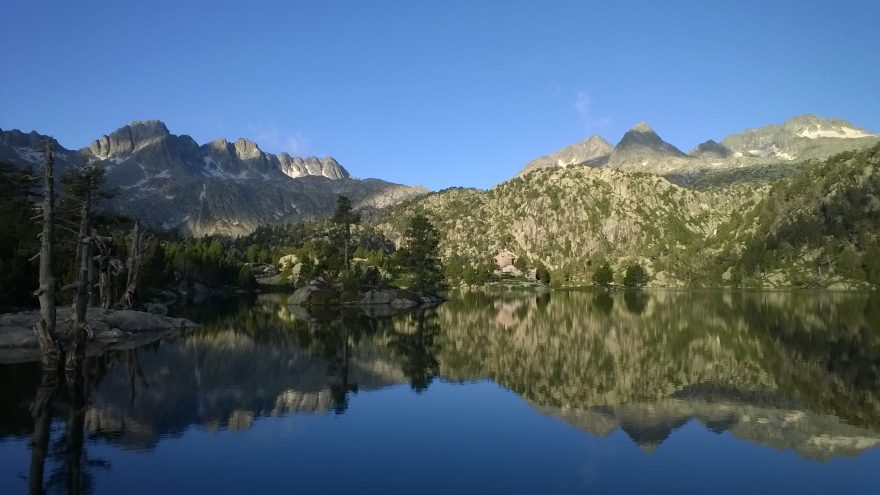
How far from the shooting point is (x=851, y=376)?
34750 mm

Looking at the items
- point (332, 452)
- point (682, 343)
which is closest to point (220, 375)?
point (332, 452)

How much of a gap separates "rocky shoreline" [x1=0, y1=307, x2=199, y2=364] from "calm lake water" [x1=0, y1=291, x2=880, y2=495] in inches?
169

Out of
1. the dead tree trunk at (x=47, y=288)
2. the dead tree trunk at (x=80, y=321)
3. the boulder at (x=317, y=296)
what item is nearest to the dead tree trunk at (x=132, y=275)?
the dead tree trunk at (x=80, y=321)

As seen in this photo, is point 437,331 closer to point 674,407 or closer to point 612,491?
point 674,407

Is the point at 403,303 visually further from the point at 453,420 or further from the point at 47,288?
the point at 453,420

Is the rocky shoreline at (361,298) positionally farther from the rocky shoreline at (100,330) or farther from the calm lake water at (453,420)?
the calm lake water at (453,420)

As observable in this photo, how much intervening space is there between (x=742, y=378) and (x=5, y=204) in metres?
82.3

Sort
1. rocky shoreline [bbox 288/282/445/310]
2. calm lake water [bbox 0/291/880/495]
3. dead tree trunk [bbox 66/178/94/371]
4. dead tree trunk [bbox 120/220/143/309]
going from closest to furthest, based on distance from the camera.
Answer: calm lake water [bbox 0/291/880/495], dead tree trunk [bbox 66/178/94/371], dead tree trunk [bbox 120/220/143/309], rocky shoreline [bbox 288/282/445/310]

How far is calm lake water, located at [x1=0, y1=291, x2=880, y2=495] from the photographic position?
18516mm

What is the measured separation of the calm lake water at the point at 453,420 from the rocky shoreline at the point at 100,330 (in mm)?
4302

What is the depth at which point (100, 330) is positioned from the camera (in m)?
52.7

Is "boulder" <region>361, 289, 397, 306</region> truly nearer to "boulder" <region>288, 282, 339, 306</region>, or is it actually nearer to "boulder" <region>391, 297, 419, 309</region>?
"boulder" <region>391, 297, 419, 309</region>

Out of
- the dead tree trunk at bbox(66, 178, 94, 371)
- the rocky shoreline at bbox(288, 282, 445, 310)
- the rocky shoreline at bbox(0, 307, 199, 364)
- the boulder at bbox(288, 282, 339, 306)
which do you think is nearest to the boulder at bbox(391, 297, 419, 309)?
the rocky shoreline at bbox(288, 282, 445, 310)

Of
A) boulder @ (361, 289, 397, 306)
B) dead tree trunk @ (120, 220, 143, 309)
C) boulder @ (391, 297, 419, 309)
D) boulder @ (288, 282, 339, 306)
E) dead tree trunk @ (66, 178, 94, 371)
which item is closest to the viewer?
dead tree trunk @ (66, 178, 94, 371)
